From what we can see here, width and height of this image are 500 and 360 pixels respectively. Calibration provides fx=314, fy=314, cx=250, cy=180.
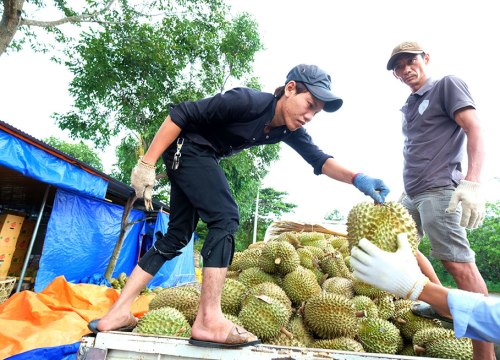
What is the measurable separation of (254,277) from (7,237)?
5.01 m

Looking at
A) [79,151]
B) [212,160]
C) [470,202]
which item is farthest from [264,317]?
[79,151]

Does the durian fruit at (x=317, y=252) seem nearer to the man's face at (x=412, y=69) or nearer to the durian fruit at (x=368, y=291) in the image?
the durian fruit at (x=368, y=291)

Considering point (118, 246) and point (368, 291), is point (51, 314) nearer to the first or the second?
point (368, 291)

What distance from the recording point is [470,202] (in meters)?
2.04

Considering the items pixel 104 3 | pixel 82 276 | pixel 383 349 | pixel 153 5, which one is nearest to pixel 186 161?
pixel 383 349

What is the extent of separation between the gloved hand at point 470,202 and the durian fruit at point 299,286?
4.31 ft

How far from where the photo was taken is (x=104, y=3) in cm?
1055

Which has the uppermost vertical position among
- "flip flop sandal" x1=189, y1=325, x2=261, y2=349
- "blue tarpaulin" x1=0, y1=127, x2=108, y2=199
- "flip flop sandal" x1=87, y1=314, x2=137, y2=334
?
"blue tarpaulin" x1=0, y1=127, x2=108, y2=199

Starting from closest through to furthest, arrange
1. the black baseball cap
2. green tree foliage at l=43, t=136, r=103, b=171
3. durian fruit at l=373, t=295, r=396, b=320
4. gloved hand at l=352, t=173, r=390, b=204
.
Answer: the black baseball cap < gloved hand at l=352, t=173, r=390, b=204 < durian fruit at l=373, t=295, r=396, b=320 < green tree foliage at l=43, t=136, r=103, b=171

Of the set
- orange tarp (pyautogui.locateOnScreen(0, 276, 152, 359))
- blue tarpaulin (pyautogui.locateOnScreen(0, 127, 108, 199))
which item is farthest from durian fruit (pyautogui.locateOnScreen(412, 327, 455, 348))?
blue tarpaulin (pyautogui.locateOnScreen(0, 127, 108, 199))

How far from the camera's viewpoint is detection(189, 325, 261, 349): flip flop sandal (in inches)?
59.5

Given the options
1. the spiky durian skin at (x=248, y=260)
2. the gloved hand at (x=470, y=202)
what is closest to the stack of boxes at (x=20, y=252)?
the spiky durian skin at (x=248, y=260)

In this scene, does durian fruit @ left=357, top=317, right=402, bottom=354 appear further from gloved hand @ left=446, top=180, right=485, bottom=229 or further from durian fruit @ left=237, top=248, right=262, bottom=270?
durian fruit @ left=237, top=248, right=262, bottom=270

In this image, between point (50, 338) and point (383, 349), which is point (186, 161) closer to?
point (383, 349)
